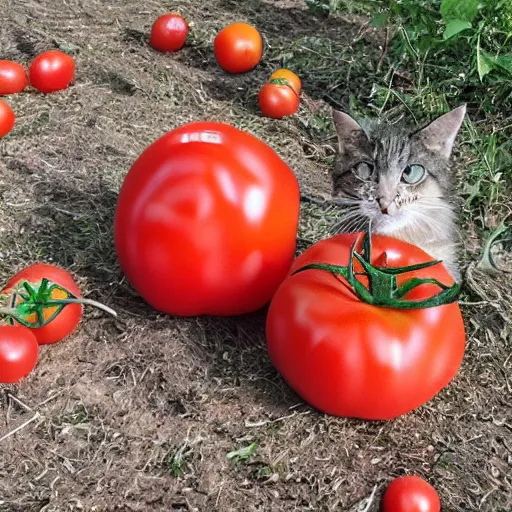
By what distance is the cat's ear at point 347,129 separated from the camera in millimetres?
2990

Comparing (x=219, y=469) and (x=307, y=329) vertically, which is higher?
(x=307, y=329)

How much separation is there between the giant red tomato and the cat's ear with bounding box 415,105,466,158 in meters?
0.57

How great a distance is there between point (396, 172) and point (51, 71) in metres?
2.24

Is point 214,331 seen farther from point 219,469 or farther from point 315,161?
point 315,161

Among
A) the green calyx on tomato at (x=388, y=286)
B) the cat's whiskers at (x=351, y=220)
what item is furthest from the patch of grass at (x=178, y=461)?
the cat's whiskers at (x=351, y=220)

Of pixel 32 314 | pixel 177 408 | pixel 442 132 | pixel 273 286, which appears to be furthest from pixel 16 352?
pixel 442 132

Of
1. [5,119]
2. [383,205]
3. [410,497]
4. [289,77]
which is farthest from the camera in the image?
[289,77]

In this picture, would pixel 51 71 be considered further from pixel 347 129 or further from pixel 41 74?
pixel 347 129

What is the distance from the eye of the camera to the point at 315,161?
13.2 ft

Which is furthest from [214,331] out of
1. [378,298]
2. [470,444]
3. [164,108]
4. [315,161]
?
[164,108]

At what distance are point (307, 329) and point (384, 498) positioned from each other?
0.54 metres

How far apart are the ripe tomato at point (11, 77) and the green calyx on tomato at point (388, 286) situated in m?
2.57

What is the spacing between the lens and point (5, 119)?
3.92 meters

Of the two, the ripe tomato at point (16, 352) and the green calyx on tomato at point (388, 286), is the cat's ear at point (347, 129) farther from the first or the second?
the ripe tomato at point (16, 352)
